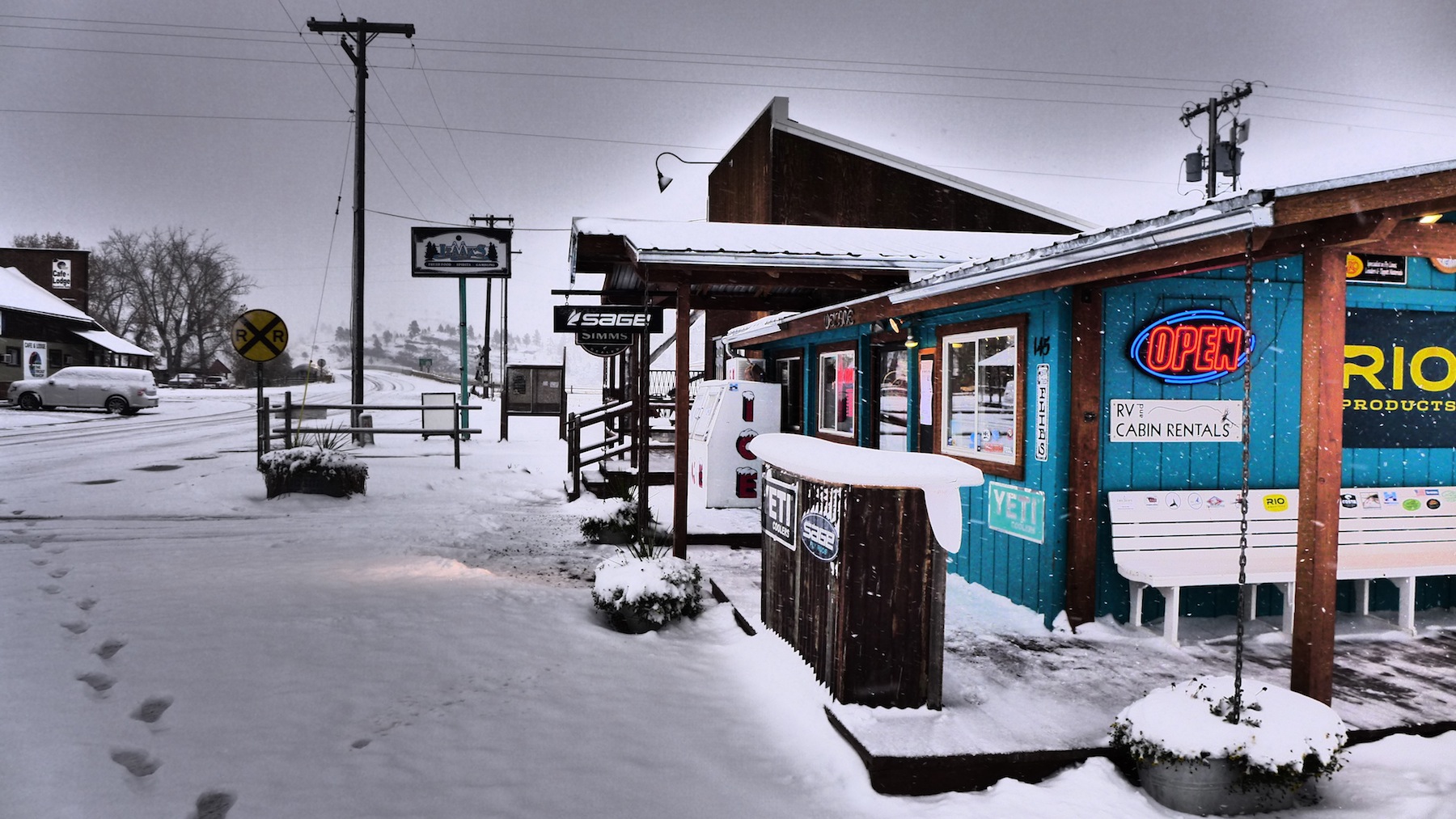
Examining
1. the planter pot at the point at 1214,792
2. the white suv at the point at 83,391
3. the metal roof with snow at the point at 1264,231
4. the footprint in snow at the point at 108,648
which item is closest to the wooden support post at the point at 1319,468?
the metal roof with snow at the point at 1264,231

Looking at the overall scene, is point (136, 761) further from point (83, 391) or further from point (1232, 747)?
point (83, 391)

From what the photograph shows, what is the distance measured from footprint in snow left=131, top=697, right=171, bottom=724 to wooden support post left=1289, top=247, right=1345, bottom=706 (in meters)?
5.46

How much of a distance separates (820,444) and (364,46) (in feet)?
55.0

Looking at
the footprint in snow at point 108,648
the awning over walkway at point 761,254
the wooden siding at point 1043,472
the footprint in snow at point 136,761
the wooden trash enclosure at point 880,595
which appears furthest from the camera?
the awning over walkway at point 761,254

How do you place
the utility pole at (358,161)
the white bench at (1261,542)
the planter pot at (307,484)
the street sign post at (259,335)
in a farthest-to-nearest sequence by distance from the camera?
the utility pole at (358,161) < the planter pot at (307,484) < the street sign post at (259,335) < the white bench at (1261,542)

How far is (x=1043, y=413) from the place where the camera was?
5.52 m

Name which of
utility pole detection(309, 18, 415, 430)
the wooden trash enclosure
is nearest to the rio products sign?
the wooden trash enclosure

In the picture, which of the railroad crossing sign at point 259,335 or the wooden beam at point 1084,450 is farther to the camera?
the railroad crossing sign at point 259,335

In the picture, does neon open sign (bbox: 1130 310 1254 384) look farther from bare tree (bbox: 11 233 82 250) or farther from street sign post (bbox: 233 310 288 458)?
bare tree (bbox: 11 233 82 250)

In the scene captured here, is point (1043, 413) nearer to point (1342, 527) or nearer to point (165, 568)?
point (1342, 527)

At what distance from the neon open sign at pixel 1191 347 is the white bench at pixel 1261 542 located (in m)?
0.82

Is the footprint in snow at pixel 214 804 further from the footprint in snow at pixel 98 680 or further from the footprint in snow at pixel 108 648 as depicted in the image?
the footprint in snow at pixel 108 648

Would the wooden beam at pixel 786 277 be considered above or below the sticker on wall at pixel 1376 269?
above

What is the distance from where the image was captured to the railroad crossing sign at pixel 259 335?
934cm
